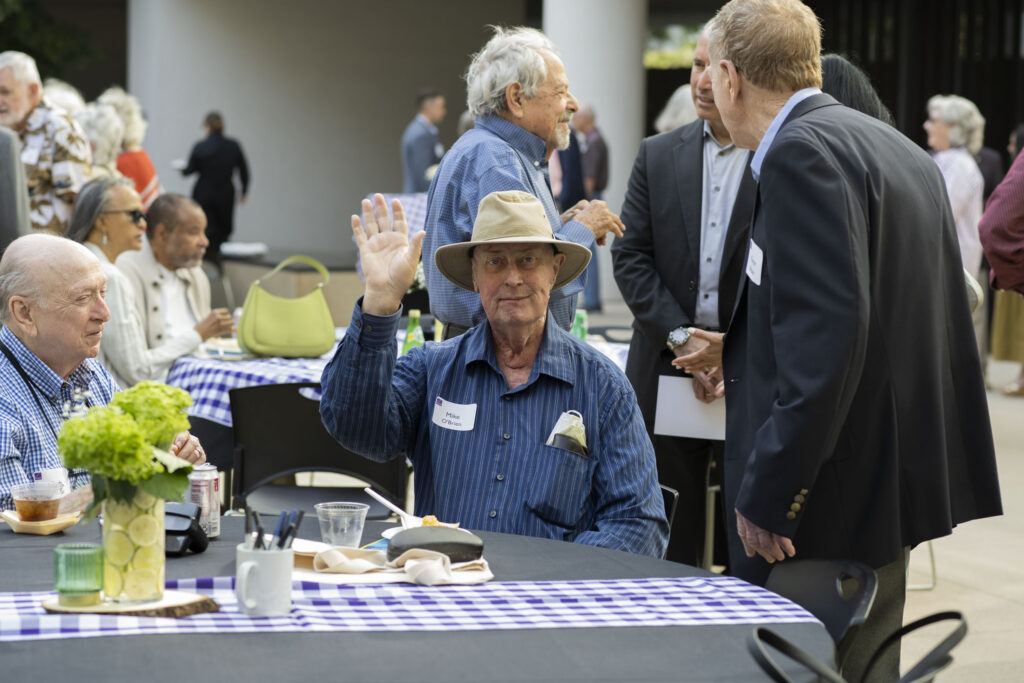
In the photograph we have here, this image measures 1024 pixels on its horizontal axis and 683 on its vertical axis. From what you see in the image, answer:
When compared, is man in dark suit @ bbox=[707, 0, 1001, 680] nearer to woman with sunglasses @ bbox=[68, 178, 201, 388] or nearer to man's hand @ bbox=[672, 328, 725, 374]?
man's hand @ bbox=[672, 328, 725, 374]

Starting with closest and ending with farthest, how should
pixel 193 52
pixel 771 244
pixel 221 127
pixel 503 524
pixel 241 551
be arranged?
1. pixel 241 551
2. pixel 771 244
3. pixel 503 524
4. pixel 221 127
5. pixel 193 52

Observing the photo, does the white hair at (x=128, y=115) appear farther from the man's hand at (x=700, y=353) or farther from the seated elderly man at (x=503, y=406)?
the seated elderly man at (x=503, y=406)

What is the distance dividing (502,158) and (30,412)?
1.52 meters

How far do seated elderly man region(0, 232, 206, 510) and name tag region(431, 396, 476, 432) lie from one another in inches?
21.4

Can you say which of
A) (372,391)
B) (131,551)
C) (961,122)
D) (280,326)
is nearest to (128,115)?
(280,326)

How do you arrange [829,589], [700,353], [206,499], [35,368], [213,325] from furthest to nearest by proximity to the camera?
[213,325]
[700,353]
[35,368]
[206,499]
[829,589]

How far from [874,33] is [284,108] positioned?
8094 mm

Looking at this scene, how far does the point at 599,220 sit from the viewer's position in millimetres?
3760

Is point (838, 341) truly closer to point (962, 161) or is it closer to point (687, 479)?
point (687, 479)

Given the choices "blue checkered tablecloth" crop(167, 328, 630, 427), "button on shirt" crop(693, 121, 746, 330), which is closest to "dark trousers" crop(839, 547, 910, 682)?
"button on shirt" crop(693, 121, 746, 330)

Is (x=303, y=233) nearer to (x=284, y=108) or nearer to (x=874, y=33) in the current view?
(x=284, y=108)

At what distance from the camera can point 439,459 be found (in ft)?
9.04

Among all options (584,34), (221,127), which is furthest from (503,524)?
(221,127)

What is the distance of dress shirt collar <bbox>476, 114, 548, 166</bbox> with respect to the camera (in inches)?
153
